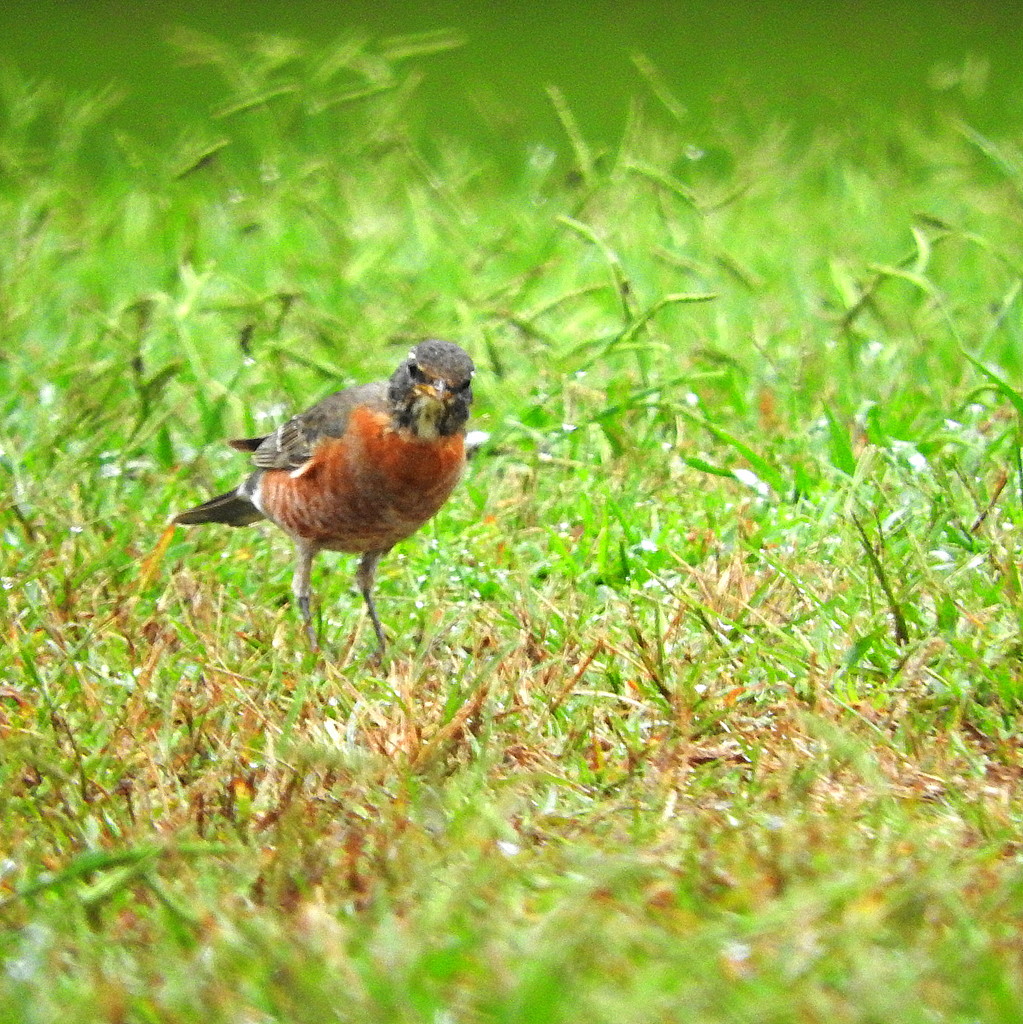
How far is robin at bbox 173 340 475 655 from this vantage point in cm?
457

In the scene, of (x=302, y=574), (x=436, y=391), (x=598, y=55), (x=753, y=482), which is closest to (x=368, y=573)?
(x=302, y=574)

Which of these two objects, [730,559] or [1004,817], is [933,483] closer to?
[730,559]

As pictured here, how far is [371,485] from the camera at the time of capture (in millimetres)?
→ 4609

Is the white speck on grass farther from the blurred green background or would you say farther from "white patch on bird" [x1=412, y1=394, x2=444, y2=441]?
the blurred green background

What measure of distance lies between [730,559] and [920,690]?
0.91 m

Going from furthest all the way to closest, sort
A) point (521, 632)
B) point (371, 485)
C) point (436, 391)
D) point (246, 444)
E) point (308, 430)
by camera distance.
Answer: point (246, 444), point (308, 430), point (371, 485), point (436, 391), point (521, 632)

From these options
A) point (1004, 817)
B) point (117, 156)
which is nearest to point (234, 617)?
point (1004, 817)

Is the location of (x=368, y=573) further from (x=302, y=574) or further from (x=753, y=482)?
(x=753, y=482)

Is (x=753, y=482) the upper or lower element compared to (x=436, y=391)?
lower

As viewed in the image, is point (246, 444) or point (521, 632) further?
point (246, 444)

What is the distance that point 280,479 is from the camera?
4.88 m

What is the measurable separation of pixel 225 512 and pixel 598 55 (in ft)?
25.1

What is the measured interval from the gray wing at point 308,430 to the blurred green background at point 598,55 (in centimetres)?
411

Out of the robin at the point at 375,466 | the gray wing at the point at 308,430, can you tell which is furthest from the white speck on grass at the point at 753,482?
the gray wing at the point at 308,430
